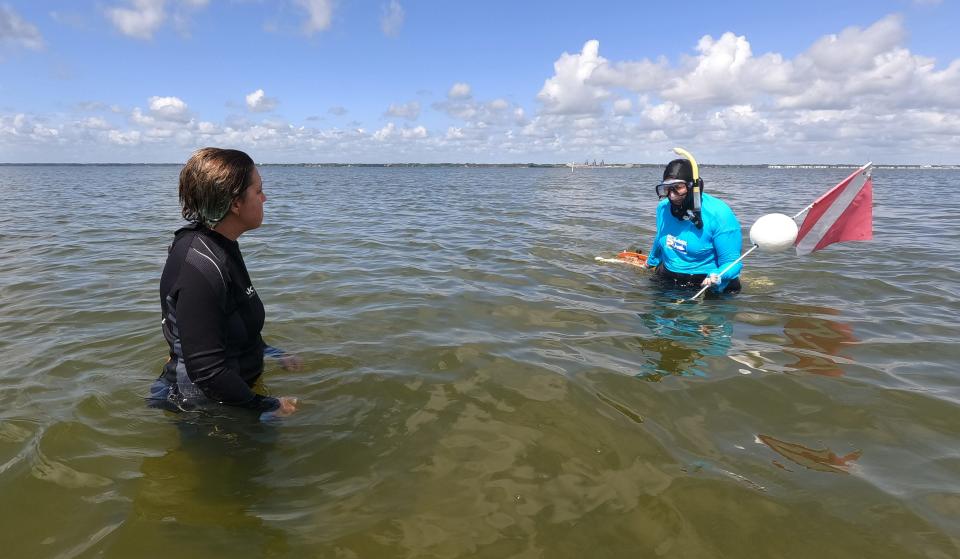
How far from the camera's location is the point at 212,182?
274cm

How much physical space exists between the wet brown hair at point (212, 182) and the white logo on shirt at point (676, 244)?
6480mm

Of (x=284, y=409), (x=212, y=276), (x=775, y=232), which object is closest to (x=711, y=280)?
(x=775, y=232)

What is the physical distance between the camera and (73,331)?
5977mm

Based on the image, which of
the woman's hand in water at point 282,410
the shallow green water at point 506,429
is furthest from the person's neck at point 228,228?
the shallow green water at point 506,429

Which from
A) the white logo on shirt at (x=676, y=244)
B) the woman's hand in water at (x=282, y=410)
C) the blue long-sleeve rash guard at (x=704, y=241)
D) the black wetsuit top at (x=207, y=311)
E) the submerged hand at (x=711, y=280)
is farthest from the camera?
the white logo on shirt at (x=676, y=244)

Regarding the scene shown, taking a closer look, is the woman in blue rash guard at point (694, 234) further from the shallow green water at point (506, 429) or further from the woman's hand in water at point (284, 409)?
the woman's hand in water at point (284, 409)

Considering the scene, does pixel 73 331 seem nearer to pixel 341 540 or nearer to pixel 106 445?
pixel 106 445

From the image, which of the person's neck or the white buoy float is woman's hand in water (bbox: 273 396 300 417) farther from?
the white buoy float

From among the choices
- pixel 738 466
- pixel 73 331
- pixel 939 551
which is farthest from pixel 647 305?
pixel 73 331

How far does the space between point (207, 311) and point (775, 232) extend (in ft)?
23.5

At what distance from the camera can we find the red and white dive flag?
689cm

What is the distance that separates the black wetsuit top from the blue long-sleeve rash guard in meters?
6.37

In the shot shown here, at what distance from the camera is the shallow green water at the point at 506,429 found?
9.05ft

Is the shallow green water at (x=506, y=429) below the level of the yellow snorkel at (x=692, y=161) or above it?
below
